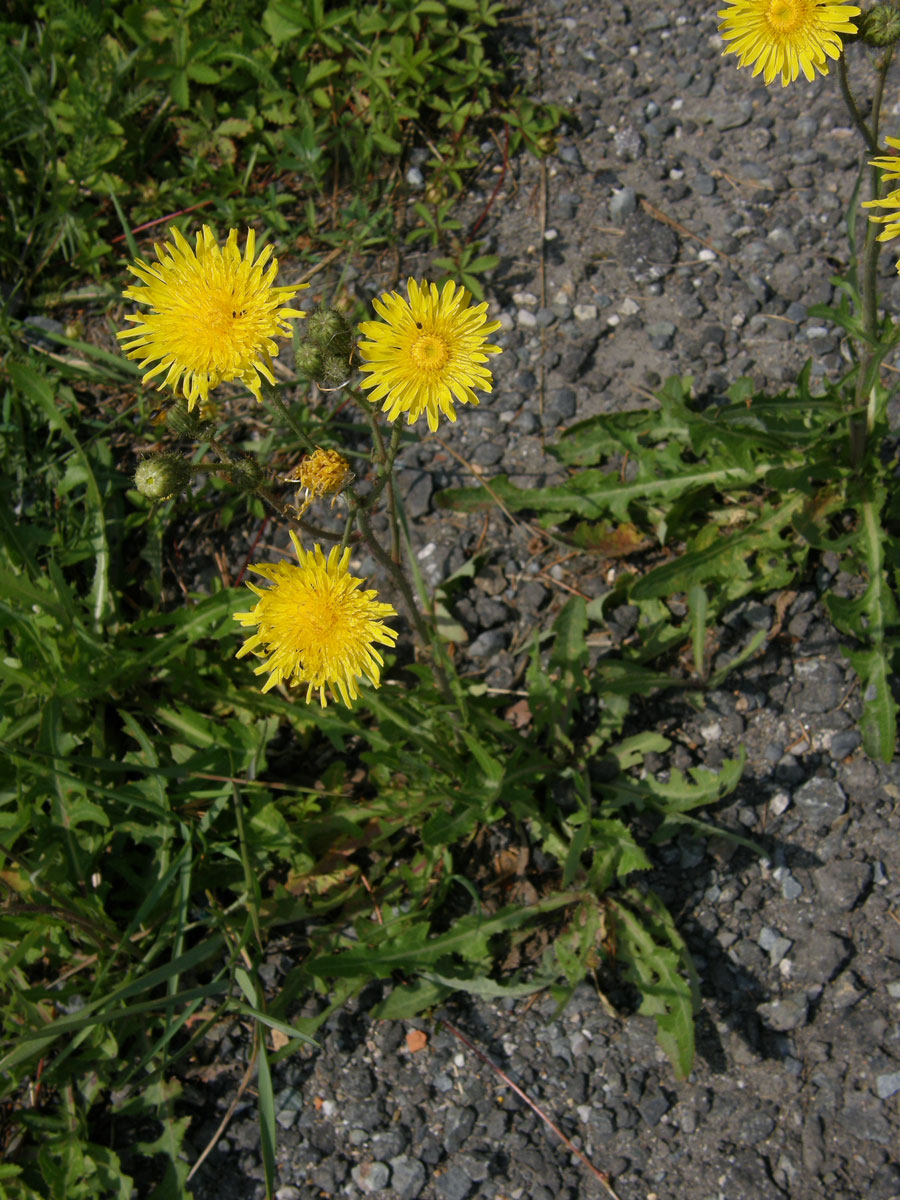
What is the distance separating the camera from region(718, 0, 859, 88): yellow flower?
8.38ft

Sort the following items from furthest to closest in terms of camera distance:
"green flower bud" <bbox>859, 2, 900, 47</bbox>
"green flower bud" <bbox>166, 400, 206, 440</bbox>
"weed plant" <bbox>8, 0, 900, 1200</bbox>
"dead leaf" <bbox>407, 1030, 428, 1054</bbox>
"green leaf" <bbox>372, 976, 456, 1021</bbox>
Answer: "dead leaf" <bbox>407, 1030, 428, 1054</bbox>
"green leaf" <bbox>372, 976, 456, 1021</bbox>
"weed plant" <bbox>8, 0, 900, 1200</bbox>
"green flower bud" <bbox>166, 400, 206, 440</bbox>
"green flower bud" <bbox>859, 2, 900, 47</bbox>

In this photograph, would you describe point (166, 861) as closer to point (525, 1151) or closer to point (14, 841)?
point (14, 841)

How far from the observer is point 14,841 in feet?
11.2

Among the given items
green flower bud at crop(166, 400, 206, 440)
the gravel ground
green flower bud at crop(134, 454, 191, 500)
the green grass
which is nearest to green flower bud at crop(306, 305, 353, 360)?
green flower bud at crop(166, 400, 206, 440)

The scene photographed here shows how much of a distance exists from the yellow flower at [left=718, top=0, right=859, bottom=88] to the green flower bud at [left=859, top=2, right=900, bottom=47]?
→ 0.06 meters

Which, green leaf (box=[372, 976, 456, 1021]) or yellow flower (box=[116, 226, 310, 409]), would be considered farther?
green leaf (box=[372, 976, 456, 1021])

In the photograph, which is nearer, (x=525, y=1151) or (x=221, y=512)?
(x=525, y=1151)

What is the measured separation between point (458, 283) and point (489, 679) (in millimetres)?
1866

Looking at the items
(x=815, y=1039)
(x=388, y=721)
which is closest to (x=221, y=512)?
(x=388, y=721)

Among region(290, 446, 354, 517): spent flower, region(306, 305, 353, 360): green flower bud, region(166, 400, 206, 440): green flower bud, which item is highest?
region(306, 305, 353, 360): green flower bud

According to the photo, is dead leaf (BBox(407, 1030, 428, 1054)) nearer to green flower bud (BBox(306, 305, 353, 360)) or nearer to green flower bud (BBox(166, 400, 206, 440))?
green flower bud (BBox(166, 400, 206, 440))

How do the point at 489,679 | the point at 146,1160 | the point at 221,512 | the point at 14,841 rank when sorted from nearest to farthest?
the point at 146,1160
the point at 14,841
the point at 489,679
the point at 221,512

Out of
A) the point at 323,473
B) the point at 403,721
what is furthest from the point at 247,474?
the point at 403,721

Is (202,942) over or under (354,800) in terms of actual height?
under
